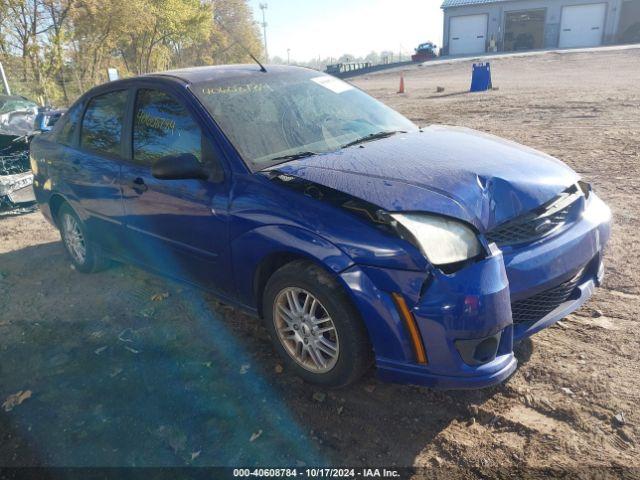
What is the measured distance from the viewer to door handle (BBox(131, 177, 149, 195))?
3387 mm

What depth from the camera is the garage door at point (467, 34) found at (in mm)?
46875

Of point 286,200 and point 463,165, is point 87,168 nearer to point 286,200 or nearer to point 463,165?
point 286,200

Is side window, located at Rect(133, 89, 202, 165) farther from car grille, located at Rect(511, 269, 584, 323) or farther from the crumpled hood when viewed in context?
car grille, located at Rect(511, 269, 584, 323)

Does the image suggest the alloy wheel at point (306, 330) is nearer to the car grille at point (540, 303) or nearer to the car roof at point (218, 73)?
the car grille at point (540, 303)

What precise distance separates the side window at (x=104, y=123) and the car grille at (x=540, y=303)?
3.01 metres

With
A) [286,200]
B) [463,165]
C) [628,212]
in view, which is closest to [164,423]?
[286,200]

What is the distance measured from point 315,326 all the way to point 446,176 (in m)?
1.07

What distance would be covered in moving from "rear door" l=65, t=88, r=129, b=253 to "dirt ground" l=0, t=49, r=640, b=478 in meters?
0.62

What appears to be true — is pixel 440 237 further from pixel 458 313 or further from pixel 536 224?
pixel 536 224

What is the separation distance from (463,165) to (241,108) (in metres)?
1.48

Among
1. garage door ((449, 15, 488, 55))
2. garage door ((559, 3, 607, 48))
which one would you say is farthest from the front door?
garage door ((559, 3, 607, 48))

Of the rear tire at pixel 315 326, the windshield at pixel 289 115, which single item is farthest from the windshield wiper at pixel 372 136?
the rear tire at pixel 315 326

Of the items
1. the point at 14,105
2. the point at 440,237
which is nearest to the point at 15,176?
the point at 14,105

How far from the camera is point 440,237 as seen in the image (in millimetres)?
2248
